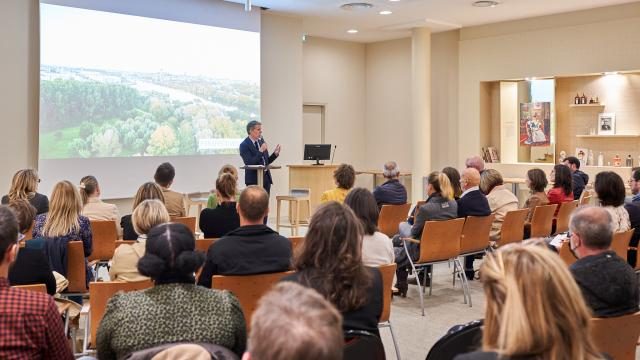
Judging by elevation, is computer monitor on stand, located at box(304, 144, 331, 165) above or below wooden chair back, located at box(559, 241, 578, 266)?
above

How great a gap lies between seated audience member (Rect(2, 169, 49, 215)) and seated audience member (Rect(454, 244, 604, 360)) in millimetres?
4674

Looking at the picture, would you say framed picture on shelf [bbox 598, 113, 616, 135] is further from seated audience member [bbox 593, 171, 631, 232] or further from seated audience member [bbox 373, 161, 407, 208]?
seated audience member [bbox 593, 171, 631, 232]

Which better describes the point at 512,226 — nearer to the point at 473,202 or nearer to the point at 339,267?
the point at 473,202

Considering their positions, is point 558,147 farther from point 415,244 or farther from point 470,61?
point 415,244

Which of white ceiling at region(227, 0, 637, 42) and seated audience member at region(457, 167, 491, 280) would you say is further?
white ceiling at region(227, 0, 637, 42)

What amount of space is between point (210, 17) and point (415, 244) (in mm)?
5959

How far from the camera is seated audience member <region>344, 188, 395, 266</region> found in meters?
3.84

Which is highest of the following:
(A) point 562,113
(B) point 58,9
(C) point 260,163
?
(B) point 58,9

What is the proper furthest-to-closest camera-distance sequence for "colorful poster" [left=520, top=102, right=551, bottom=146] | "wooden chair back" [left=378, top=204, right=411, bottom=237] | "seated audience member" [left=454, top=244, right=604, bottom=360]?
"colorful poster" [left=520, top=102, right=551, bottom=146], "wooden chair back" [left=378, top=204, right=411, bottom=237], "seated audience member" [left=454, top=244, right=604, bottom=360]

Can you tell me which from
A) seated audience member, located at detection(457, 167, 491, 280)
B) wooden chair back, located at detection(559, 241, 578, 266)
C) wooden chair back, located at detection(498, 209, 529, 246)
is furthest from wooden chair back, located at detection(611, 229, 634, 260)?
seated audience member, located at detection(457, 167, 491, 280)

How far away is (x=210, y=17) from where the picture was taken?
9789mm

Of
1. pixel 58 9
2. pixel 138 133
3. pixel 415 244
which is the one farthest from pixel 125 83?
pixel 415 244

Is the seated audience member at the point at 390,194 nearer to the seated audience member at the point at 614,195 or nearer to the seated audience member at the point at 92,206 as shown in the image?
the seated audience member at the point at 614,195

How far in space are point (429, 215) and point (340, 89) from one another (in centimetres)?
856
